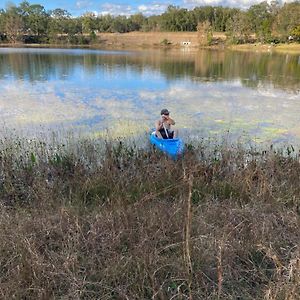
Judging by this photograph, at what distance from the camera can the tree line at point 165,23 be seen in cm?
5197

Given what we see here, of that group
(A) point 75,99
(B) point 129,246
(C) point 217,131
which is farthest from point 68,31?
(B) point 129,246

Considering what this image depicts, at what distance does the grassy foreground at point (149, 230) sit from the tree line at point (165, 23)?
49376 millimetres

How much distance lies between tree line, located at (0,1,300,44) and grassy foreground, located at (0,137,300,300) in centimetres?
4938

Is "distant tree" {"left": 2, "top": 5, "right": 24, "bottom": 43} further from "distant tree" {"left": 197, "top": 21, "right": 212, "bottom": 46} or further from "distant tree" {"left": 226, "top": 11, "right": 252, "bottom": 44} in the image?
"distant tree" {"left": 226, "top": 11, "right": 252, "bottom": 44}

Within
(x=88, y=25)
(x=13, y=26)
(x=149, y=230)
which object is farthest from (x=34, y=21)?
(x=149, y=230)

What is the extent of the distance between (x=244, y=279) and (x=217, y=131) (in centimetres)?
529

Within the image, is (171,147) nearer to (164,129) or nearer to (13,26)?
(164,129)

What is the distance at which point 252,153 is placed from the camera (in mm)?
5445

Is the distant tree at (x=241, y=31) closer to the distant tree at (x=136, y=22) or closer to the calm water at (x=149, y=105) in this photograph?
the distant tree at (x=136, y=22)

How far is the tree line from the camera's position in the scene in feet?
171

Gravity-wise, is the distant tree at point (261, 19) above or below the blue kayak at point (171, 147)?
above

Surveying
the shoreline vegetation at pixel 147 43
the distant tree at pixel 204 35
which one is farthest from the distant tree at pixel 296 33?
the distant tree at pixel 204 35

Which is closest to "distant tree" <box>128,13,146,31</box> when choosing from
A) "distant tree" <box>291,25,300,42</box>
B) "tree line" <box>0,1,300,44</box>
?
"tree line" <box>0,1,300,44</box>

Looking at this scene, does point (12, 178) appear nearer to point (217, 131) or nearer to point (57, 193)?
point (57, 193)
